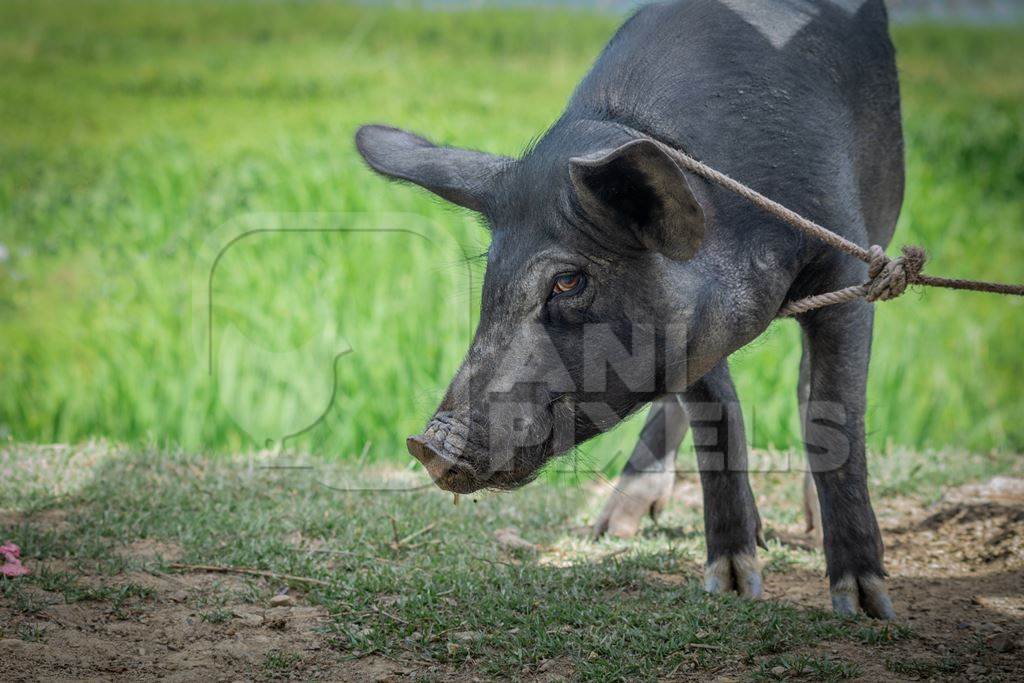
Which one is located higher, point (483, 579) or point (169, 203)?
point (169, 203)

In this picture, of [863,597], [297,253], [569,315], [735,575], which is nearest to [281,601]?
[569,315]

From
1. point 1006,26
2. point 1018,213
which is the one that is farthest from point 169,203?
point 1006,26

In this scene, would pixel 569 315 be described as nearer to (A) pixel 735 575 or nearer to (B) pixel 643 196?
(B) pixel 643 196

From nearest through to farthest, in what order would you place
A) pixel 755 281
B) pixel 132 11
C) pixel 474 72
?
pixel 755 281 → pixel 474 72 → pixel 132 11

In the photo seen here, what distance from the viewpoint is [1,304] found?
302 inches

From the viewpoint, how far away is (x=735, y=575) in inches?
158

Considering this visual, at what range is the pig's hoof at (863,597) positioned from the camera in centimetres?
375

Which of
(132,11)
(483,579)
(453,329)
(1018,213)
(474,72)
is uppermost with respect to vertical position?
(132,11)

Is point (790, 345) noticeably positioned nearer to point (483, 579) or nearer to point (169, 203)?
point (483, 579)

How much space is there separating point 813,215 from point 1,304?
581 centimetres

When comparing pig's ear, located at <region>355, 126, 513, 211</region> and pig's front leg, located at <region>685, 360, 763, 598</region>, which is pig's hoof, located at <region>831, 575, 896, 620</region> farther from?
pig's ear, located at <region>355, 126, 513, 211</region>

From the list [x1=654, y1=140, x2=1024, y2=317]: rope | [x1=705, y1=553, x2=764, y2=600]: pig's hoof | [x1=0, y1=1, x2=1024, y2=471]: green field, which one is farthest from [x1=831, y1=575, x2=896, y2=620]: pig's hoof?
[x1=654, y1=140, x2=1024, y2=317]: rope

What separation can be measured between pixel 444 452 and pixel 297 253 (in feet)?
14.4

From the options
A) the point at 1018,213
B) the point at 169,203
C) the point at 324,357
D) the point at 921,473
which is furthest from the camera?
the point at 1018,213
